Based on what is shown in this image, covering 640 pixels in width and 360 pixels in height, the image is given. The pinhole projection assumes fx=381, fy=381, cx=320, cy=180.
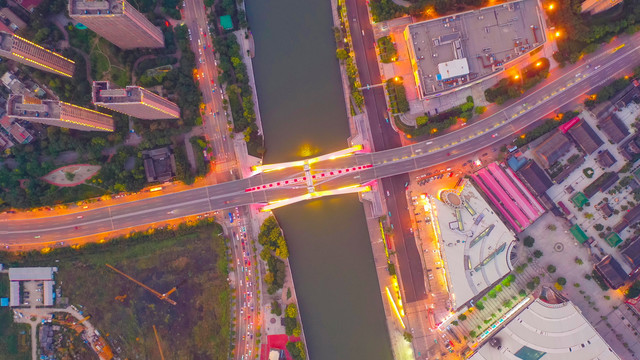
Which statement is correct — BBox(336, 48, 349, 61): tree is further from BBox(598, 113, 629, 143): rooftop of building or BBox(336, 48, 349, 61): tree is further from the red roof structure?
BBox(598, 113, 629, 143): rooftop of building

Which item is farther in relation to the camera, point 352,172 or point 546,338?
point 352,172

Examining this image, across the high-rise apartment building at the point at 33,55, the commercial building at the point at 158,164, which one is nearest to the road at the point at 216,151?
the commercial building at the point at 158,164

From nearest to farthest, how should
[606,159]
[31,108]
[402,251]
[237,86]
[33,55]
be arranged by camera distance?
[31,108]
[33,55]
[606,159]
[402,251]
[237,86]

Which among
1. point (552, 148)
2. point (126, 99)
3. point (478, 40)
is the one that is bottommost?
point (552, 148)

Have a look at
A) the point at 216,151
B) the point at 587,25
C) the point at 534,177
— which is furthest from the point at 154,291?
the point at 587,25

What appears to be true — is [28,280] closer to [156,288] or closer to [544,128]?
[156,288]

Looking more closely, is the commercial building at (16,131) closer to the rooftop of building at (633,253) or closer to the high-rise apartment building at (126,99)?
the high-rise apartment building at (126,99)

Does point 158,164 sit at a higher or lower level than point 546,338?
higher

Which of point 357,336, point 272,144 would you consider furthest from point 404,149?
point 357,336
